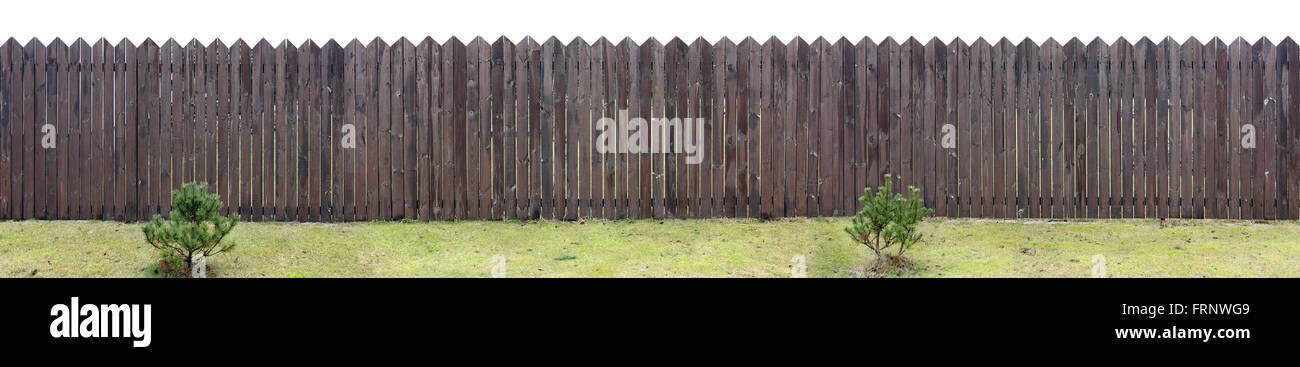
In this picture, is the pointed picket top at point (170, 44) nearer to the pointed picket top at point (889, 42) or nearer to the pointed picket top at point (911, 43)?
the pointed picket top at point (889, 42)

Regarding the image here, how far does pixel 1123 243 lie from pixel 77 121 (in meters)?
9.65

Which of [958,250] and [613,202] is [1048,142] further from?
[613,202]

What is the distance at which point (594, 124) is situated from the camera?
744cm

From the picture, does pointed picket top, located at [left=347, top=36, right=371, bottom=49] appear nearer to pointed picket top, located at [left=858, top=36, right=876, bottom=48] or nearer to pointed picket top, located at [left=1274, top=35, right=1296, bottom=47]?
pointed picket top, located at [left=858, top=36, right=876, bottom=48]

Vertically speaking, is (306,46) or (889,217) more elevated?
(306,46)

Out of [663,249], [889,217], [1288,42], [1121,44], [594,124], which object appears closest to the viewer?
[889,217]

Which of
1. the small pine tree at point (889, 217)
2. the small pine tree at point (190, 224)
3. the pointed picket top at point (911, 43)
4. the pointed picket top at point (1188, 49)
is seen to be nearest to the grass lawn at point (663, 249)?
the small pine tree at point (889, 217)

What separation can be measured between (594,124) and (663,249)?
1.55 metres

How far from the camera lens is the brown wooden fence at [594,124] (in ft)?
24.6

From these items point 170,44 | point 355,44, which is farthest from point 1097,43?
point 170,44

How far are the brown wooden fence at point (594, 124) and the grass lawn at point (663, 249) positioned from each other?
291 millimetres

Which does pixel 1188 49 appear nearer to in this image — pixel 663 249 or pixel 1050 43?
pixel 1050 43

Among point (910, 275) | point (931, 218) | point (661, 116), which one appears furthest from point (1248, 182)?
point (661, 116)

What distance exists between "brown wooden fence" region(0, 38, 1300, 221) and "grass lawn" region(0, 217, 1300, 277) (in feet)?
0.96
